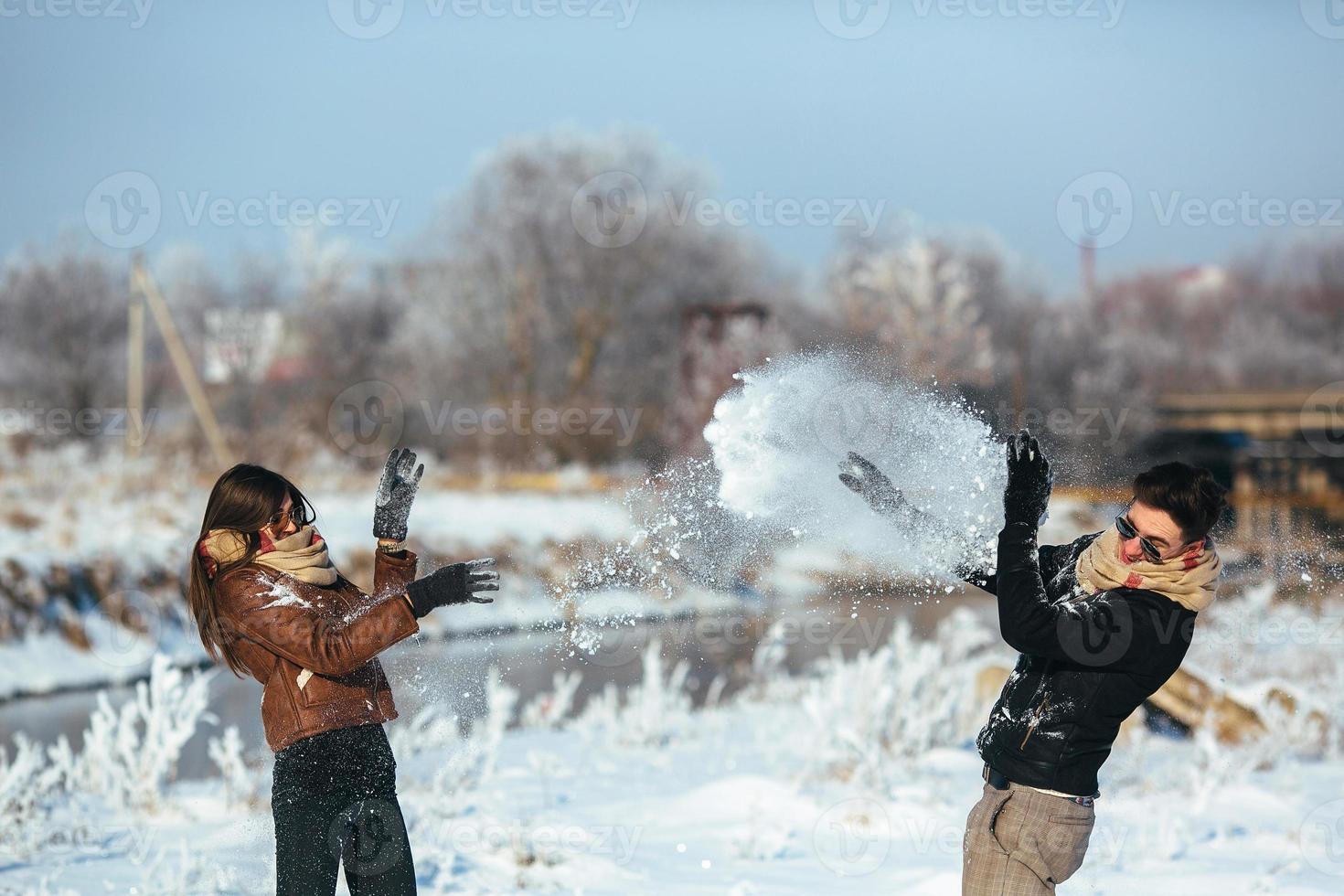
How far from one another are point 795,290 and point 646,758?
114 ft

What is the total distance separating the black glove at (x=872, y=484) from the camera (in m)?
3.59

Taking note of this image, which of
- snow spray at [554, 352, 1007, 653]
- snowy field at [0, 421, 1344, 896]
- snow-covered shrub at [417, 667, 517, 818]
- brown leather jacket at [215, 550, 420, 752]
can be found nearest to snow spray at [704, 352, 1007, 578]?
snow spray at [554, 352, 1007, 653]

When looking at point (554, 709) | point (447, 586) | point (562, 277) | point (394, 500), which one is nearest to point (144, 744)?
point (554, 709)

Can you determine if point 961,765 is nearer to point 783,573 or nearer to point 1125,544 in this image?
point 1125,544

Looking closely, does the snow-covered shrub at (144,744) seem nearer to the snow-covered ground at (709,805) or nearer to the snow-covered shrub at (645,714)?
the snow-covered ground at (709,805)

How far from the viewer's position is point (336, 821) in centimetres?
320

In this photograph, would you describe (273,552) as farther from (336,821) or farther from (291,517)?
(336,821)

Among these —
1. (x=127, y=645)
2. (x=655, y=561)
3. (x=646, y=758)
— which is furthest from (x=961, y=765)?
(x=127, y=645)

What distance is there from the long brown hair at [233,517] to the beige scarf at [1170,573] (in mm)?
2032

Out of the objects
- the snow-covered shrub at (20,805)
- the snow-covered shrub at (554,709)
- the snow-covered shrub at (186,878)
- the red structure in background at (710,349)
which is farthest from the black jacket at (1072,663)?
the red structure in background at (710,349)

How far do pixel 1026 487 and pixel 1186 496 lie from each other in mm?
362

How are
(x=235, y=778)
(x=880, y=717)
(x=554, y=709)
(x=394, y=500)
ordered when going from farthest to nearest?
(x=554, y=709)
(x=880, y=717)
(x=235, y=778)
(x=394, y=500)

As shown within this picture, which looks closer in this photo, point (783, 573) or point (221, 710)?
point (221, 710)

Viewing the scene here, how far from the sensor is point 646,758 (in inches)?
279
